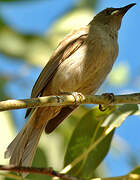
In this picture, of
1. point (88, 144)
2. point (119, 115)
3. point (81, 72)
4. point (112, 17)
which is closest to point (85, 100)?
point (119, 115)

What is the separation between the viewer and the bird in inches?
157

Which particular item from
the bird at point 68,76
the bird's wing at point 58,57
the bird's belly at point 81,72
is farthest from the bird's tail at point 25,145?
the bird's belly at point 81,72

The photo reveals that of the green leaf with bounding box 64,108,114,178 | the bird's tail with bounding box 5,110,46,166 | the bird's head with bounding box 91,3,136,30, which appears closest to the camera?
the green leaf with bounding box 64,108,114,178

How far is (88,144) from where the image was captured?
11.3ft

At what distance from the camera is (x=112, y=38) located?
14.4 feet

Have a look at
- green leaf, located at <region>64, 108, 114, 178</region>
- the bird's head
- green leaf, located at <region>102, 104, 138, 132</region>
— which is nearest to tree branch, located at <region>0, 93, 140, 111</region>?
green leaf, located at <region>102, 104, 138, 132</region>

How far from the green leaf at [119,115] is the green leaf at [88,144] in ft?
0.45

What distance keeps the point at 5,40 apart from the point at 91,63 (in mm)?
1493

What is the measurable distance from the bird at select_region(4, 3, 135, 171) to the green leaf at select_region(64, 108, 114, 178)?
20.5 inches

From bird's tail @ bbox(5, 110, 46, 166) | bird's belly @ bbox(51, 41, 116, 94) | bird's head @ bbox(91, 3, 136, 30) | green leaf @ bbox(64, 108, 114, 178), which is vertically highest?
bird's head @ bbox(91, 3, 136, 30)

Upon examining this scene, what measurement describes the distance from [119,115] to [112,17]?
2242 mm

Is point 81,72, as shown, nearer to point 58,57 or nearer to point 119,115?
point 58,57

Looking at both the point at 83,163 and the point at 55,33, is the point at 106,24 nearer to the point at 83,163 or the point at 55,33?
the point at 55,33

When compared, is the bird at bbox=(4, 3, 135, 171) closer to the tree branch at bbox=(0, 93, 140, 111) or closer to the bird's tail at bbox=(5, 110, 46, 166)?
the bird's tail at bbox=(5, 110, 46, 166)
